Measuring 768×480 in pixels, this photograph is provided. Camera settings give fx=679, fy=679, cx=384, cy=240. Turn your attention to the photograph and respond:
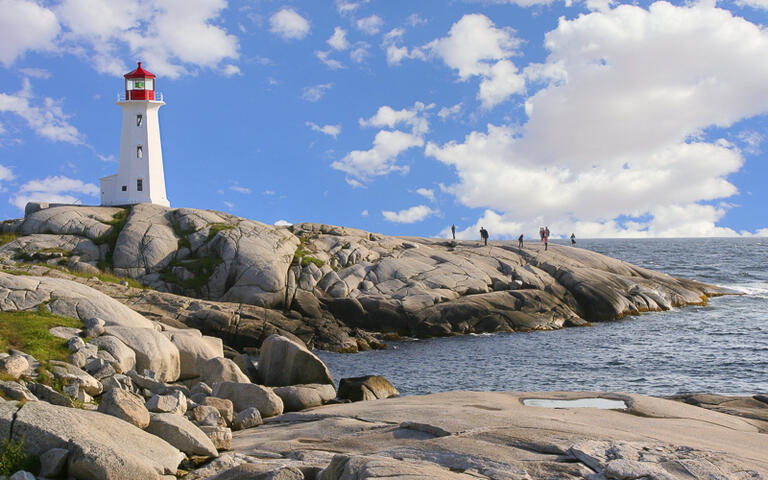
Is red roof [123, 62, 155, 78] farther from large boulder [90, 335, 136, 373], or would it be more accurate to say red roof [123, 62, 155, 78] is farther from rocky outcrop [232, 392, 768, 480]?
rocky outcrop [232, 392, 768, 480]

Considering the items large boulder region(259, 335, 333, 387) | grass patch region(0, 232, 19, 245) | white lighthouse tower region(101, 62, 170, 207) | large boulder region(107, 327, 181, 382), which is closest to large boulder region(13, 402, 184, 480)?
large boulder region(107, 327, 181, 382)

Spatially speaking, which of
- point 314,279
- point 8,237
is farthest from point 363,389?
point 8,237

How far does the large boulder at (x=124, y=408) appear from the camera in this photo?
41.1ft

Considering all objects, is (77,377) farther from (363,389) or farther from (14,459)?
(363,389)

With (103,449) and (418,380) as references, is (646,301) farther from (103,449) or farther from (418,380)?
(103,449)

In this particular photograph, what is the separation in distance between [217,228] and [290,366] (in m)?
25.1

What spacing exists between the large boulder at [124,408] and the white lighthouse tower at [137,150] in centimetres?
4279

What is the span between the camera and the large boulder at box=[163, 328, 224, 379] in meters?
21.4

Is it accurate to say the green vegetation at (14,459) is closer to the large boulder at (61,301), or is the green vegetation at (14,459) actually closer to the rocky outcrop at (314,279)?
the large boulder at (61,301)

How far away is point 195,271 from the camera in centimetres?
4288

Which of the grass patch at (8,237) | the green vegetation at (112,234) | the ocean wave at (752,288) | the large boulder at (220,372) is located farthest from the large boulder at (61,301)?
the ocean wave at (752,288)

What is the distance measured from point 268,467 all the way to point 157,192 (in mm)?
47680

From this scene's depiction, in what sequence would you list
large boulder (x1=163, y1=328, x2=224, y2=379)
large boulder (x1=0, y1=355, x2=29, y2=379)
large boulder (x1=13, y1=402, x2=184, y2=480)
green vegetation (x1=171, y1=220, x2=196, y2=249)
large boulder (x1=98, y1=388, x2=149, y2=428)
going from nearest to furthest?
large boulder (x1=13, y1=402, x2=184, y2=480), large boulder (x1=98, y1=388, x2=149, y2=428), large boulder (x1=0, y1=355, x2=29, y2=379), large boulder (x1=163, y1=328, x2=224, y2=379), green vegetation (x1=171, y1=220, x2=196, y2=249)

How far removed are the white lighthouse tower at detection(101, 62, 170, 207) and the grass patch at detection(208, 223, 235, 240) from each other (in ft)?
32.5
